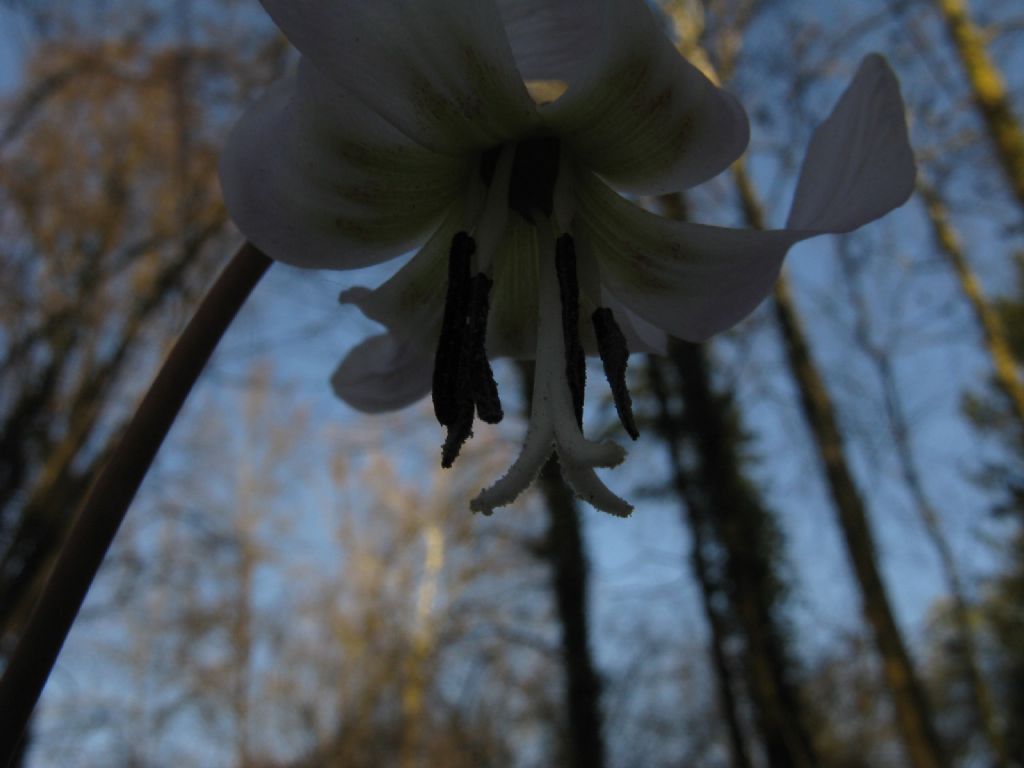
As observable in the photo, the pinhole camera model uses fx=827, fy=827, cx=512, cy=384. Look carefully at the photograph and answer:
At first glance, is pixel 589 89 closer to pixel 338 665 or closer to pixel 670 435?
pixel 670 435

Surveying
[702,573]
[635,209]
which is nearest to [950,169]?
[702,573]

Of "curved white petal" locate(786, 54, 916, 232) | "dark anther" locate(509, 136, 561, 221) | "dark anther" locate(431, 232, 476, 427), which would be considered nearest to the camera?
"curved white petal" locate(786, 54, 916, 232)

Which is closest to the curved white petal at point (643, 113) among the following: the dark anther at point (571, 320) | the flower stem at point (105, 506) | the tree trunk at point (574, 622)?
the dark anther at point (571, 320)

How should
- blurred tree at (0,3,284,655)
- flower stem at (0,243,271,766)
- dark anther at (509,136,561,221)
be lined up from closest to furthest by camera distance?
1. flower stem at (0,243,271,766)
2. dark anther at (509,136,561,221)
3. blurred tree at (0,3,284,655)

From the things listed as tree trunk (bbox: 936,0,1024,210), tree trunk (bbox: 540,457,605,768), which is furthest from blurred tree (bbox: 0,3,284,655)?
tree trunk (bbox: 936,0,1024,210)

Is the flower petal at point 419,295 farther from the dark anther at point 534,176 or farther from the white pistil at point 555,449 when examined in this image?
the white pistil at point 555,449

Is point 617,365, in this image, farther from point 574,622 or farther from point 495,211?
point 574,622

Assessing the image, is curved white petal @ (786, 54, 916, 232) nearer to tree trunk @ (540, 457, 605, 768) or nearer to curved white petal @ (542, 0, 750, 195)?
curved white petal @ (542, 0, 750, 195)
